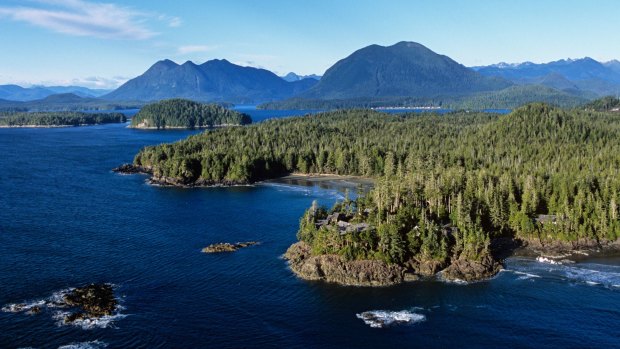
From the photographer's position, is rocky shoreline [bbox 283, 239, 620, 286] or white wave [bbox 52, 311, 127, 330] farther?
rocky shoreline [bbox 283, 239, 620, 286]

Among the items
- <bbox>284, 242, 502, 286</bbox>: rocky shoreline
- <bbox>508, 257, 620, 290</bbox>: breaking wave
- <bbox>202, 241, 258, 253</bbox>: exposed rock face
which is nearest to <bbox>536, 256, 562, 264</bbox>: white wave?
<bbox>508, 257, 620, 290</bbox>: breaking wave

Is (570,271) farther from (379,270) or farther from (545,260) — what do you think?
(379,270)

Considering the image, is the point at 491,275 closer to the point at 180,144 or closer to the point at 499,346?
the point at 499,346

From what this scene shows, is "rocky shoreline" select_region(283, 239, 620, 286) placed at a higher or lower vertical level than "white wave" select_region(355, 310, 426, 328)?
higher

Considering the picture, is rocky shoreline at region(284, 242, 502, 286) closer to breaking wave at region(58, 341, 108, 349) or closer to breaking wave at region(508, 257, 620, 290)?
breaking wave at region(508, 257, 620, 290)

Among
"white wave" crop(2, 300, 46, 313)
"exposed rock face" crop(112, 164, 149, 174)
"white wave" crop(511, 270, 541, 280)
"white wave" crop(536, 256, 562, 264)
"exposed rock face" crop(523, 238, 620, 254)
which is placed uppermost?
"exposed rock face" crop(112, 164, 149, 174)

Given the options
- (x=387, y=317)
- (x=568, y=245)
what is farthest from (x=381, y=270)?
(x=568, y=245)
